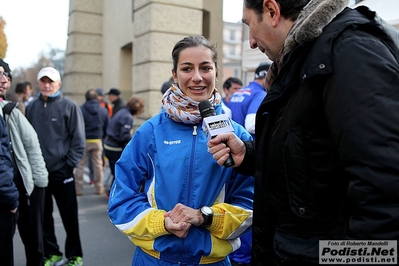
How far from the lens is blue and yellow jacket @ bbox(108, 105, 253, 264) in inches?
77.5

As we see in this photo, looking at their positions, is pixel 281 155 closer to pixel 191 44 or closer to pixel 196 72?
pixel 196 72

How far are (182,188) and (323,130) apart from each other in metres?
0.93

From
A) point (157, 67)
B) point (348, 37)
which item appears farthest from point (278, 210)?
point (157, 67)

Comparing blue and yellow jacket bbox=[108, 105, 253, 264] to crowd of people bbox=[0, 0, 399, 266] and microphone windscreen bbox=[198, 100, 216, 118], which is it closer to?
crowd of people bbox=[0, 0, 399, 266]

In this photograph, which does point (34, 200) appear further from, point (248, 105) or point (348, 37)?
point (348, 37)

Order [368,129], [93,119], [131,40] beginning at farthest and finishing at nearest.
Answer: [131,40]
[93,119]
[368,129]

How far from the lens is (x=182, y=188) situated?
1.99 meters

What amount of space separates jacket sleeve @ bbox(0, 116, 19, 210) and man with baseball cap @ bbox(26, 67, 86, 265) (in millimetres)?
1200

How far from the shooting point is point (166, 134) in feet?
6.87

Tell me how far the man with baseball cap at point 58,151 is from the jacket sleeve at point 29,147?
0.53m

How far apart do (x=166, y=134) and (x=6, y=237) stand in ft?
6.51

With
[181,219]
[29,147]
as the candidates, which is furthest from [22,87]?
[181,219]

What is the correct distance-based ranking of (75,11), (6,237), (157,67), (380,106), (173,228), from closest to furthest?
(380,106), (173,228), (6,237), (157,67), (75,11)

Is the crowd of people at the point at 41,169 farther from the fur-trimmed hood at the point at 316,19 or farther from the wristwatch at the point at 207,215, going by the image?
the fur-trimmed hood at the point at 316,19
